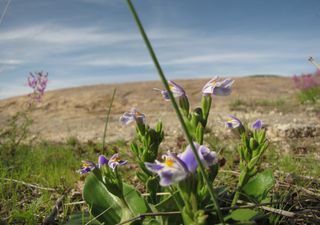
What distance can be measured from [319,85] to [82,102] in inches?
254

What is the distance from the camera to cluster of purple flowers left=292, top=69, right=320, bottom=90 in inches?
448

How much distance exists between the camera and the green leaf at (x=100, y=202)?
1884 millimetres

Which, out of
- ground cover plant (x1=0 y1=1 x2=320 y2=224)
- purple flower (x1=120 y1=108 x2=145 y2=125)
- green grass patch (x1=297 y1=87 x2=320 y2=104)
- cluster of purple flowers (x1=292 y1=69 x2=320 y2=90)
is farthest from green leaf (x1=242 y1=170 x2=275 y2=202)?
cluster of purple flowers (x1=292 y1=69 x2=320 y2=90)

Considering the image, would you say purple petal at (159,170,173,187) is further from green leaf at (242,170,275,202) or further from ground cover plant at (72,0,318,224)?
green leaf at (242,170,275,202)

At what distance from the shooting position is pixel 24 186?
2973 mm

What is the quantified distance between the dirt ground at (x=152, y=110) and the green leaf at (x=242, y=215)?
11.2 ft

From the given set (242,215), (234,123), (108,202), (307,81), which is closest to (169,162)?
(242,215)

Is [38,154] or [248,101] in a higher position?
[38,154]

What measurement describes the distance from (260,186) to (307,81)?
1037 cm

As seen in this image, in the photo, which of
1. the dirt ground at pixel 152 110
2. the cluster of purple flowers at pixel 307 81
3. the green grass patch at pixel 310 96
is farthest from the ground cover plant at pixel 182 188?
the cluster of purple flowers at pixel 307 81

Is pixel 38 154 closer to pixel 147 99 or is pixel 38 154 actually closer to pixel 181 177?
pixel 181 177

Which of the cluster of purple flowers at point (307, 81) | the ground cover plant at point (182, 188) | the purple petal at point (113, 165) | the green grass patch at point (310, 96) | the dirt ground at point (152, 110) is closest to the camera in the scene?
the ground cover plant at point (182, 188)

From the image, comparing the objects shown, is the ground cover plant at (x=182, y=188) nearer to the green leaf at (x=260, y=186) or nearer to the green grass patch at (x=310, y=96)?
the green leaf at (x=260, y=186)

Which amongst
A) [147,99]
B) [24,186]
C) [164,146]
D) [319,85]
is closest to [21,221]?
[24,186]
